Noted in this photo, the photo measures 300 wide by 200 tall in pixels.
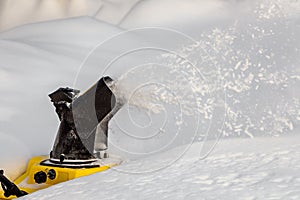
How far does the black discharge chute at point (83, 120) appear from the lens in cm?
98

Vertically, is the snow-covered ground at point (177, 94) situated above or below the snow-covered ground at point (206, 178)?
above

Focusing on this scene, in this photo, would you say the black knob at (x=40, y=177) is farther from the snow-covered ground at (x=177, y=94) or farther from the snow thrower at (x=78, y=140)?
the snow-covered ground at (x=177, y=94)

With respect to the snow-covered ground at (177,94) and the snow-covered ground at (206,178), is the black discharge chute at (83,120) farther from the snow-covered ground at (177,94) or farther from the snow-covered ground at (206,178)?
the snow-covered ground at (206,178)

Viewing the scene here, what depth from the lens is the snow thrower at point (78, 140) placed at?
954 millimetres

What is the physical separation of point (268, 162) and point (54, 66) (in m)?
0.92

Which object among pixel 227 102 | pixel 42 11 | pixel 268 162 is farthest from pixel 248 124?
pixel 42 11

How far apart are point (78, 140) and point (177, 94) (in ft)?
1.16

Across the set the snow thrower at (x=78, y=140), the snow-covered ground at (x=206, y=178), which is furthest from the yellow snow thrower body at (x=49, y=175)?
the snow-covered ground at (x=206, y=178)

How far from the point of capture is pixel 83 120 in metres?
1.00

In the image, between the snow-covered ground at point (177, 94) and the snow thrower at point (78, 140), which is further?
the snow thrower at point (78, 140)

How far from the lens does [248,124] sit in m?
1.24

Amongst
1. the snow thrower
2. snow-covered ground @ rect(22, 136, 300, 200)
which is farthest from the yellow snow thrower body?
snow-covered ground @ rect(22, 136, 300, 200)

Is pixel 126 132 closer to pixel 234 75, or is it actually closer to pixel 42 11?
pixel 234 75

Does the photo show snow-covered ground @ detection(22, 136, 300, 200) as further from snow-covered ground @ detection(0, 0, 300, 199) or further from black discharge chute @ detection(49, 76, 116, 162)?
black discharge chute @ detection(49, 76, 116, 162)
